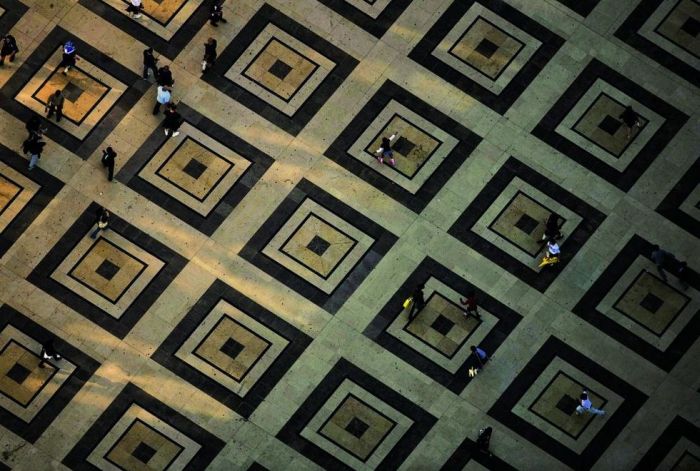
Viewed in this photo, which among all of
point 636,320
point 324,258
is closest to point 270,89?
point 324,258

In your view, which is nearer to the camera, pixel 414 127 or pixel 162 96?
pixel 162 96

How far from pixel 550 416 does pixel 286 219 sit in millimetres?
12716

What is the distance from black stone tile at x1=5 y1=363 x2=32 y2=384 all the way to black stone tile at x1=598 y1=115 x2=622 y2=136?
2429 centimetres

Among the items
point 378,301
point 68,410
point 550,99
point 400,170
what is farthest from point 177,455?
point 550,99

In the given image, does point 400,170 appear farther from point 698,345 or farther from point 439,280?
point 698,345

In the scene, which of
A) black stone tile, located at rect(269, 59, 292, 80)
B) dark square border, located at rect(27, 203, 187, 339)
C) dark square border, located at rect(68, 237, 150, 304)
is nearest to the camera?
dark square border, located at rect(27, 203, 187, 339)

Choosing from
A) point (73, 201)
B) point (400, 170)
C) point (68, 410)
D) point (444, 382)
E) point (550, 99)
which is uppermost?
point (550, 99)

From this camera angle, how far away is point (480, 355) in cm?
4741

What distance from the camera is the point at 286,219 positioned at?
159 ft

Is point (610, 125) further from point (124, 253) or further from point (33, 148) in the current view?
point (33, 148)

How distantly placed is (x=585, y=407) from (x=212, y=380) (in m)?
14.2

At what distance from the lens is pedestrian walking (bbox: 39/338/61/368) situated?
4641 cm

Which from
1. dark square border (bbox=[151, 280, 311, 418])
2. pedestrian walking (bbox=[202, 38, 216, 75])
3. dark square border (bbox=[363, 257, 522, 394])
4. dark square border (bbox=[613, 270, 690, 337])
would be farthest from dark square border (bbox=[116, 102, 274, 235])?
dark square border (bbox=[613, 270, 690, 337])

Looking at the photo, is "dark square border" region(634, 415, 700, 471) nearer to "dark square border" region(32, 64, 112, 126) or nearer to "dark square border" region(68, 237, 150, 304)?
"dark square border" region(68, 237, 150, 304)
